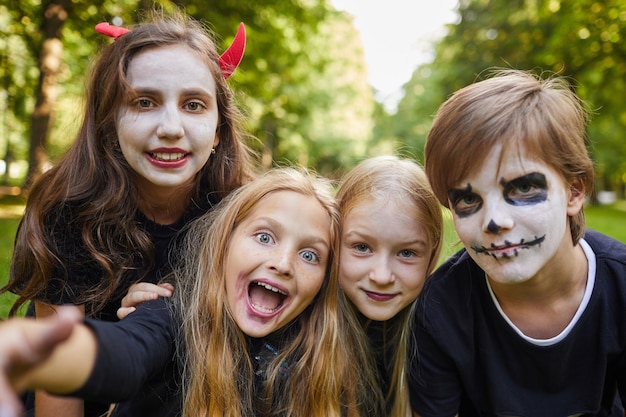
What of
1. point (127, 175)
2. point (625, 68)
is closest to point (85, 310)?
point (127, 175)

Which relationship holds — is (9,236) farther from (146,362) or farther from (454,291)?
(454,291)

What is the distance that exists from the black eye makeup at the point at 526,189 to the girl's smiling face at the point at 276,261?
919mm

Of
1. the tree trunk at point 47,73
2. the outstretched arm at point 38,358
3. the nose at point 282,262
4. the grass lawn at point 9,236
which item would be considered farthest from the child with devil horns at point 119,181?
the tree trunk at point 47,73

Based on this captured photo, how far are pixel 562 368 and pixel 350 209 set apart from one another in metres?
1.27

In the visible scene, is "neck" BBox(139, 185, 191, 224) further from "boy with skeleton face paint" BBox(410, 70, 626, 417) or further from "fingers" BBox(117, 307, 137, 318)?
"boy with skeleton face paint" BBox(410, 70, 626, 417)

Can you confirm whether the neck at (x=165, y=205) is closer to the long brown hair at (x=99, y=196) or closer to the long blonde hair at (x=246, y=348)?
the long brown hair at (x=99, y=196)

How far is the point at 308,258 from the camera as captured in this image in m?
2.70

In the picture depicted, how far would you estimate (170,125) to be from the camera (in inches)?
111

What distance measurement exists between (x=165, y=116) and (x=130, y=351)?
143 cm

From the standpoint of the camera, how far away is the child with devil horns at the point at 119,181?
2805 mm

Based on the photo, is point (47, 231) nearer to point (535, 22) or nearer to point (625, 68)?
point (625, 68)

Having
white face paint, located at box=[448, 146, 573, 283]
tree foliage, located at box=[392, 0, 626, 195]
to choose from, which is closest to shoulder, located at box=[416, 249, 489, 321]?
white face paint, located at box=[448, 146, 573, 283]

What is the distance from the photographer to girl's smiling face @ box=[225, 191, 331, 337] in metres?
2.58

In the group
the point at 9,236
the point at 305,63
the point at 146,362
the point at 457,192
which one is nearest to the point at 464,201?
the point at 457,192
